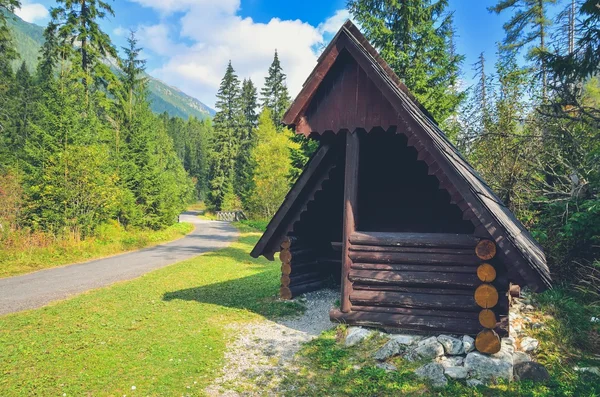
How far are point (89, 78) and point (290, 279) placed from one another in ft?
71.4

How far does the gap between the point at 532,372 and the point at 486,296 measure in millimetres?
1194

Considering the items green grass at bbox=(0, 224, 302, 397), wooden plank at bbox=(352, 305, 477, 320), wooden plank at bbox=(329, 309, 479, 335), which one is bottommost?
green grass at bbox=(0, 224, 302, 397)

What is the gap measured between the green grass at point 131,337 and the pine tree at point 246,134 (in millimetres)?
40668

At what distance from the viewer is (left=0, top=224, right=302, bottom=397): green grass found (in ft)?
16.8

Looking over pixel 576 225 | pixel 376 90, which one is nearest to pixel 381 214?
pixel 376 90

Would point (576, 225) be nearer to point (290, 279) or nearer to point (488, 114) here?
point (488, 114)

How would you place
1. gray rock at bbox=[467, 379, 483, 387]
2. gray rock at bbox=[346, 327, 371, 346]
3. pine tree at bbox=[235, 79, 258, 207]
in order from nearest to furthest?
gray rock at bbox=[467, 379, 483, 387]
gray rock at bbox=[346, 327, 371, 346]
pine tree at bbox=[235, 79, 258, 207]

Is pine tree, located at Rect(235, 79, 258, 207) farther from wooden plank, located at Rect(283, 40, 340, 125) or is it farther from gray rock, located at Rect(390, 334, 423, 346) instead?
gray rock, located at Rect(390, 334, 423, 346)

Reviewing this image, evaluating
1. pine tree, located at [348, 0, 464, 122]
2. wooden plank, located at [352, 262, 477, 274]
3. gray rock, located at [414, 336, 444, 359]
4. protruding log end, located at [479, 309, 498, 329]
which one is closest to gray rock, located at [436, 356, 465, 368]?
gray rock, located at [414, 336, 444, 359]

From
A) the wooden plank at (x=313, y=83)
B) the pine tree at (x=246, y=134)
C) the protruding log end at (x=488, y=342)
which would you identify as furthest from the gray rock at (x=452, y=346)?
the pine tree at (x=246, y=134)

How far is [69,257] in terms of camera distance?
1675cm

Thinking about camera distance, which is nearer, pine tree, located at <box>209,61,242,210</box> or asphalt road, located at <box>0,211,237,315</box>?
asphalt road, located at <box>0,211,237,315</box>

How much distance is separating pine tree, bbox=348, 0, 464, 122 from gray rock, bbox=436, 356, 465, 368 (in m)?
12.3

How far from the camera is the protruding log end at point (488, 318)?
5668 millimetres
